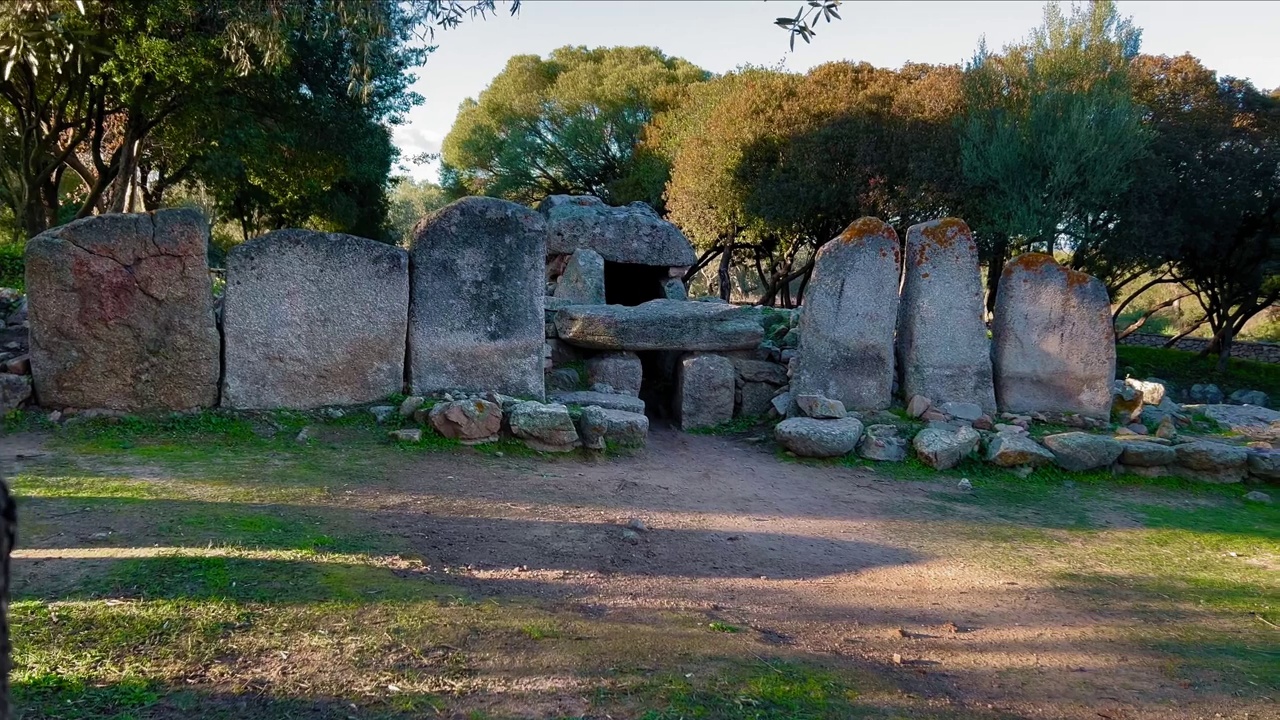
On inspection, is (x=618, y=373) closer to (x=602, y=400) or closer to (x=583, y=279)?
(x=602, y=400)

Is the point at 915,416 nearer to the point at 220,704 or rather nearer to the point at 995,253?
the point at 220,704

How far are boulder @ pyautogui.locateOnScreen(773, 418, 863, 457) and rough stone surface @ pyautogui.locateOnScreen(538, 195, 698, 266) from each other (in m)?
5.16

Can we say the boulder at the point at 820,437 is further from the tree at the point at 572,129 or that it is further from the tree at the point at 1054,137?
the tree at the point at 572,129

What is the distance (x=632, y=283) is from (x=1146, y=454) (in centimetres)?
822

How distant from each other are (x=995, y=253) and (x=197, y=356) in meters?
17.4

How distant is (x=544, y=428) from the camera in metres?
8.10

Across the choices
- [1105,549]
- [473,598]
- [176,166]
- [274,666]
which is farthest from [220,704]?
[176,166]

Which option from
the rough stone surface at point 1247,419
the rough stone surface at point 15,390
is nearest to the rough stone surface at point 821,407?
the rough stone surface at point 1247,419

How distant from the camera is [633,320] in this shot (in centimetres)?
1002

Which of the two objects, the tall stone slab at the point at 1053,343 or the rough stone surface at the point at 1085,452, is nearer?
the rough stone surface at the point at 1085,452

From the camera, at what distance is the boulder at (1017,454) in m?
8.72

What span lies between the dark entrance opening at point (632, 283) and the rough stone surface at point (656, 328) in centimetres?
383

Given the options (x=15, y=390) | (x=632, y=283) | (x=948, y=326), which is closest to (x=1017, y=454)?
(x=948, y=326)

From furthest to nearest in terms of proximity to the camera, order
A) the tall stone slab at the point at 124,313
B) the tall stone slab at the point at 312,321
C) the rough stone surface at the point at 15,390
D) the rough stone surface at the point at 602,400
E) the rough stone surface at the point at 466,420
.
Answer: the rough stone surface at the point at 602,400
the tall stone slab at the point at 312,321
the rough stone surface at the point at 466,420
the tall stone slab at the point at 124,313
the rough stone surface at the point at 15,390
